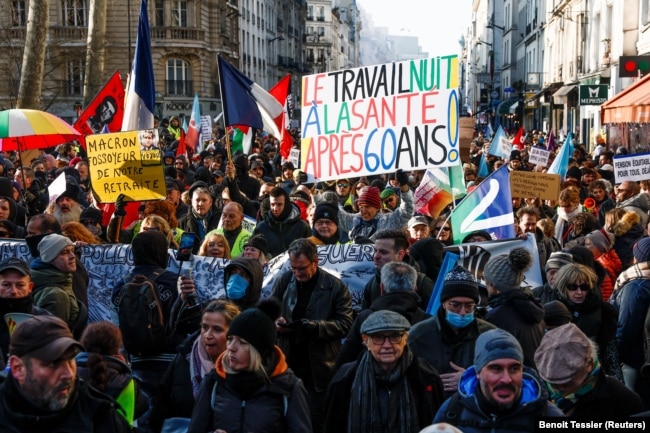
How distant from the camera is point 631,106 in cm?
1548

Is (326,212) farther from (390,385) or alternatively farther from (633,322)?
(390,385)

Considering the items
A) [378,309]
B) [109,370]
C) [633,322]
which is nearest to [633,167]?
[633,322]

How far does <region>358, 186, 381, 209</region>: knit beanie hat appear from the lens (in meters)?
8.63

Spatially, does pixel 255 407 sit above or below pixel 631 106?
below

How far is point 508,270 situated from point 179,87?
168 ft

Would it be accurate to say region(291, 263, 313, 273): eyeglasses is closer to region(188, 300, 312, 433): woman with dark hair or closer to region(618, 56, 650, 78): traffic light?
region(188, 300, 312, 433): woman with dark hair

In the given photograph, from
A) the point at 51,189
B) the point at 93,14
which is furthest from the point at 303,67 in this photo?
the point at 51,189

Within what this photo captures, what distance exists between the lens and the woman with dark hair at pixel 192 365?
4.40 m

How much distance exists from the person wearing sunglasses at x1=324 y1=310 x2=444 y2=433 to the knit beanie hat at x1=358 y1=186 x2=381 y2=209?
14.8ft

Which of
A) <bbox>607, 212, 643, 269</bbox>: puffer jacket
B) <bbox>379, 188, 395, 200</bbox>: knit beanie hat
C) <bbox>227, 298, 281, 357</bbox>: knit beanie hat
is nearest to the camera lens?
<bbox>227, 298, 281, 357</bbox>: knit beanie hat

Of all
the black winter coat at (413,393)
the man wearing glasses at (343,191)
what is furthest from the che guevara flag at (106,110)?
the black winter coat at (413,393)

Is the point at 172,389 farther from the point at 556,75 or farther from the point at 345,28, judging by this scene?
the point at 345,28

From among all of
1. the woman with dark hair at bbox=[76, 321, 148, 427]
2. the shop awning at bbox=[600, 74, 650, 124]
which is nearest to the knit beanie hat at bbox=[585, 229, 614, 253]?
the woman with dark hair at bbox=[76, 321, 148, 427]

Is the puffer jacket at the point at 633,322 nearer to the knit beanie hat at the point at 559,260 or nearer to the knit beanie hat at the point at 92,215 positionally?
the knit beanie hat at the point at 559,260
